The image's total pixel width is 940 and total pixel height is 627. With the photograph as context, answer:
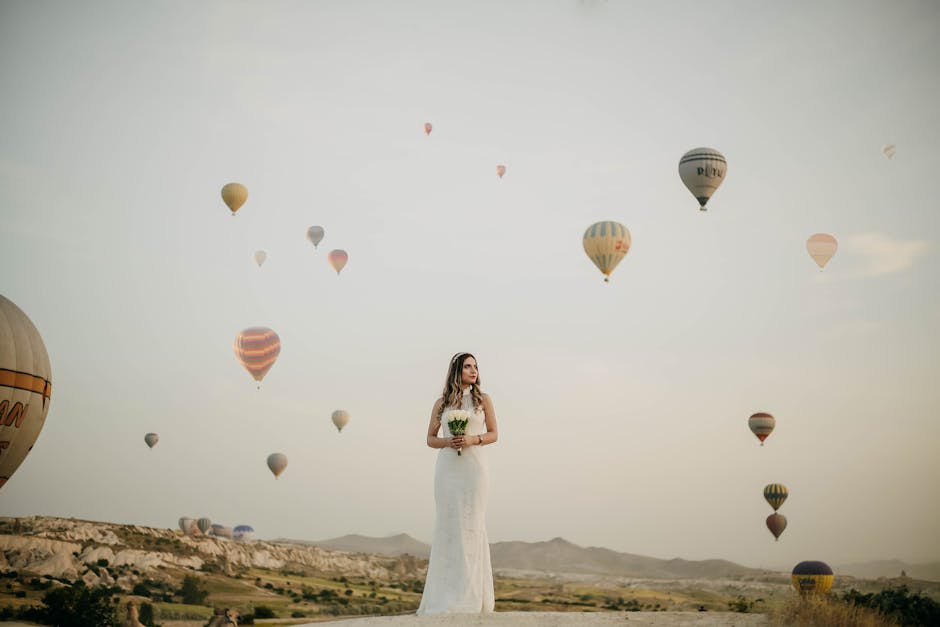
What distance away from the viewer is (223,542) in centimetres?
7856

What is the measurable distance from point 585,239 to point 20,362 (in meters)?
29.3

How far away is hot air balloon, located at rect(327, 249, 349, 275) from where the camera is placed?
66.9 meters

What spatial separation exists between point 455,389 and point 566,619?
367 cm

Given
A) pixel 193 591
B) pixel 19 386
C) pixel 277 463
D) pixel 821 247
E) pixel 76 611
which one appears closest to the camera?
pixel 19 386

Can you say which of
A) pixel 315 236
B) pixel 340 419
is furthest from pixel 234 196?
pixel 340 419

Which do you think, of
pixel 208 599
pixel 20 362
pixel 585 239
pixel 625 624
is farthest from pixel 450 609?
pixel 208 599

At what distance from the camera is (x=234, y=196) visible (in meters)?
61.1

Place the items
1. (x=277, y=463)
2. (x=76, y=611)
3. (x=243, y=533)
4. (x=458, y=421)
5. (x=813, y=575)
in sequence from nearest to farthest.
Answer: (x=458, y=421), (x=813, y=575), (x=76, y=611), (x=277, y=463), (x=243, y=533)

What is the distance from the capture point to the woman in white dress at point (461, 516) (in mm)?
14031

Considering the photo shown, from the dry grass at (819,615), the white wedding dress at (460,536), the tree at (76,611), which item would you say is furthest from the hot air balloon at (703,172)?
the white wedding dress at (460,536)

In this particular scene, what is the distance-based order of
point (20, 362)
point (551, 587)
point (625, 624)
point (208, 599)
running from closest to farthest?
point (625, 624), point (20, 362), point (208, 599), point (551, 587)

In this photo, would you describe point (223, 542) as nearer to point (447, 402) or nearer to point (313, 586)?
point (313, 586)

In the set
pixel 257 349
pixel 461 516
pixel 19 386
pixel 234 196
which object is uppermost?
pixel 234 196

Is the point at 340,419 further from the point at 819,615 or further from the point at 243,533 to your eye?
the point at 819,615
